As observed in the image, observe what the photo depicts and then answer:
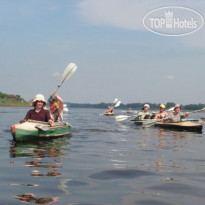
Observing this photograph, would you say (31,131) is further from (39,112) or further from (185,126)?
(185,126)

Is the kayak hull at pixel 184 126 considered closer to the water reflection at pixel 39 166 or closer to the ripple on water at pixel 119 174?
the water reflection at pixel 39 166

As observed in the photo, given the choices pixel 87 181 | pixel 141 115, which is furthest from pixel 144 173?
pixel 141 115

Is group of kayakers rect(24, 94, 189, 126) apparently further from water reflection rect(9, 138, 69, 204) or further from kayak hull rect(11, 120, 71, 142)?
water reflection rect(9, 138, 69, 204)

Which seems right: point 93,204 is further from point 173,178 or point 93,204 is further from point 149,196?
point 173,178

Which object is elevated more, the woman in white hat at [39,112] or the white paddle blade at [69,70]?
the white paddle blade at [69,70]

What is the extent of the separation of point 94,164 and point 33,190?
275 cm

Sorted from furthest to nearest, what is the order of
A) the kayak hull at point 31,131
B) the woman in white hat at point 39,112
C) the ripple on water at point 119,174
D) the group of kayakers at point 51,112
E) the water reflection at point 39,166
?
the group of kayakers at point 51,112 < the woman in white hat at point 39,112 < the kayak hull at point 31,131 < the ripple on water at point 119,174 < the water reflection at point 39,166

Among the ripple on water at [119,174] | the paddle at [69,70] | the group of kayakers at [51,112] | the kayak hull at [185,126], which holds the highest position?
the paddle at [69,70]

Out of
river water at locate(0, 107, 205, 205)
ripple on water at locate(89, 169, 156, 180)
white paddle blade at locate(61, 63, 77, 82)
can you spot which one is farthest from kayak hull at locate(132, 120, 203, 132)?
ripple on water at locate(89, 169, 156, 180)

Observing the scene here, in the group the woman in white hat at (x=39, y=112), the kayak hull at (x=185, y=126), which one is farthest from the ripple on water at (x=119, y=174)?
the kayak hull at (x=185, y=126)

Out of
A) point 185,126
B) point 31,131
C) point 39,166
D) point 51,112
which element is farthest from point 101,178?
point 185,126

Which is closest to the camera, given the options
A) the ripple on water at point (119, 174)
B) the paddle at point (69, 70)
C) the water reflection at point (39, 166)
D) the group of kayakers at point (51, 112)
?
the water reflection at point (39, 166)

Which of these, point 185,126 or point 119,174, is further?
point 185,126

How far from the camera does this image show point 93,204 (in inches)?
169
